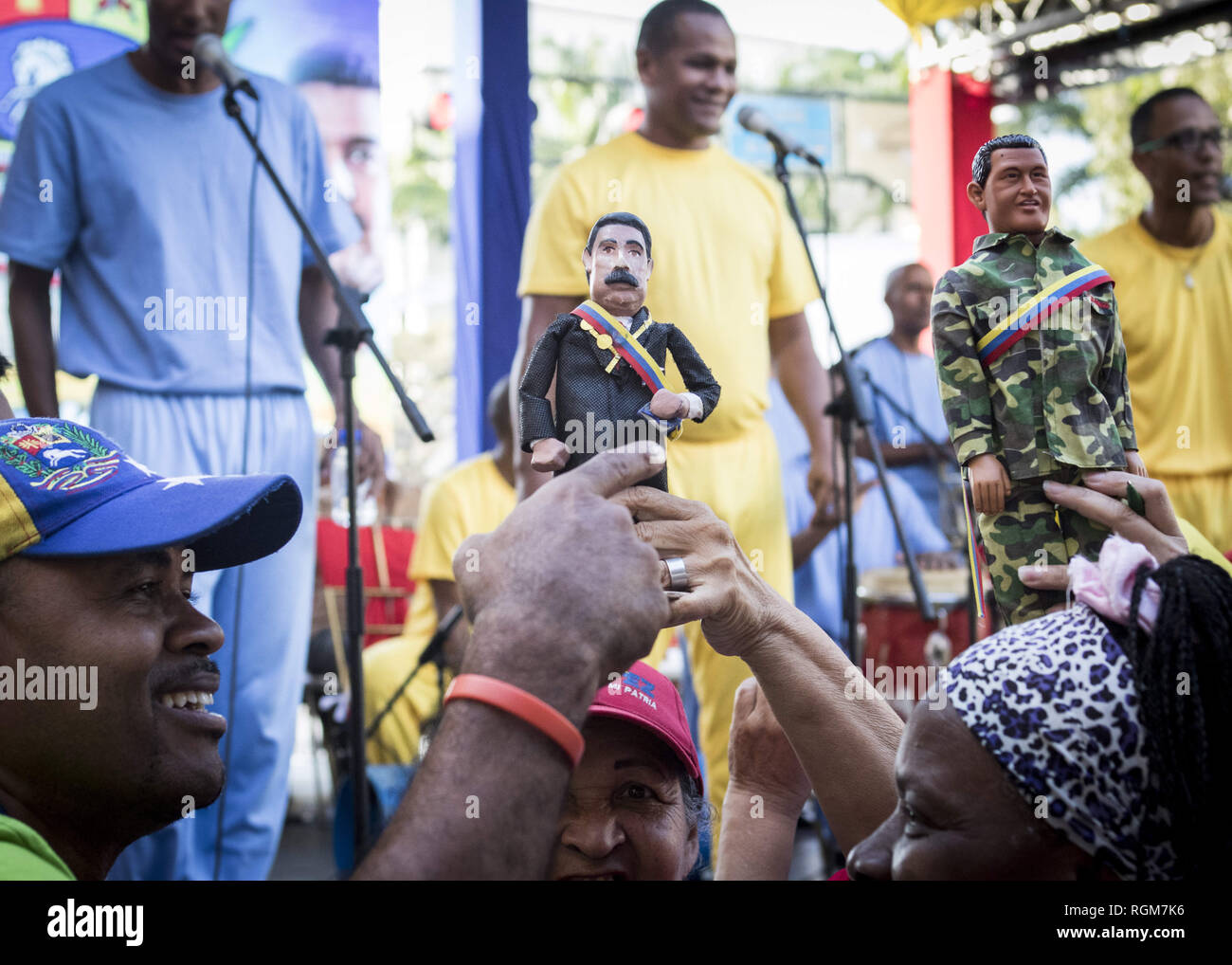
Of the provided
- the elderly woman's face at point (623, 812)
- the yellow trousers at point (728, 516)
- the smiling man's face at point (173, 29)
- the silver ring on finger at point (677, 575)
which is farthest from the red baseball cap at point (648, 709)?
the smiling man's face at point (173, 29)

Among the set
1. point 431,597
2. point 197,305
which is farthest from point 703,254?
point 431,597

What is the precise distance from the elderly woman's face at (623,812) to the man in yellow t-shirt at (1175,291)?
2192 millimetres

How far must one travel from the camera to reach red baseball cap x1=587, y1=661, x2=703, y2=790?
1676mm

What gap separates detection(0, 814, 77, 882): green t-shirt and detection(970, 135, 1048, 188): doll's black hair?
4.84ft

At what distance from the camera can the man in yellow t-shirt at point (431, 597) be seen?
4.29m

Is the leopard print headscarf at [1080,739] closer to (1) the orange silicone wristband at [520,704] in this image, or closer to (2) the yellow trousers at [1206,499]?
(1) the orange silicone wristband at [520,704]

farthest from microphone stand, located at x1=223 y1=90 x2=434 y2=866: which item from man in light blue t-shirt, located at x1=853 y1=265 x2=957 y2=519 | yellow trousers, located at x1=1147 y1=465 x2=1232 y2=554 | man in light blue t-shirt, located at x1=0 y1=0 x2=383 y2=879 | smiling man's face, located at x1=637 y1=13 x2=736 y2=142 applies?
man in light blue t-shirt, located at x1=853 y1=265 x2=957 y2=519

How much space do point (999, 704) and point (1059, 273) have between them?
790 mm

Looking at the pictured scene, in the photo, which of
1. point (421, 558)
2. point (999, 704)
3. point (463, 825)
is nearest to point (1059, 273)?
point (999, 704)

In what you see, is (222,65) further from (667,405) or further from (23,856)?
(23,856)

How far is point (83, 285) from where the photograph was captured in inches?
119

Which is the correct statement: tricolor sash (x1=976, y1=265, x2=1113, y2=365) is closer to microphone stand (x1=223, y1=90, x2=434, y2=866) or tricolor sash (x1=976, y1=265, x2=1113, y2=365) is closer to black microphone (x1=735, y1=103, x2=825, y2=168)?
black microphone (x1=735, y1=103, x2=825, y2=168)

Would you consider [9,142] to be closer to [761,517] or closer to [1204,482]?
[761,517]

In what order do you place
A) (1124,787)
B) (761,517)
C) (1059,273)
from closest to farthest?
(1124,787) → (1059,273) → (761,517)
